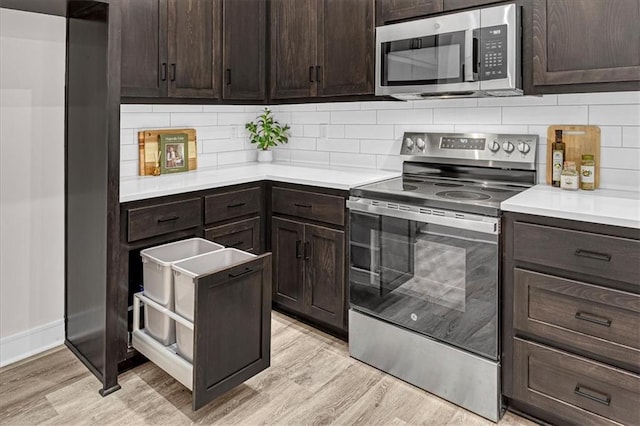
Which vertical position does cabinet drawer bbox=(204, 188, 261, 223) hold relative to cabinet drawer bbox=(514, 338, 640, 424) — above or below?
above

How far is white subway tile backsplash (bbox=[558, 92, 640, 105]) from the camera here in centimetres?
211

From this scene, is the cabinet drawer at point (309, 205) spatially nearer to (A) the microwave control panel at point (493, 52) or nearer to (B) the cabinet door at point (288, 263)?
(B) the cabinet door at point (288, 263)

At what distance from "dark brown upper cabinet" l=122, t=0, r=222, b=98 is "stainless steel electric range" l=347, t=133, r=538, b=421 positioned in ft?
4.18

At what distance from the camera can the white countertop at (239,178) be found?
7.85 feet

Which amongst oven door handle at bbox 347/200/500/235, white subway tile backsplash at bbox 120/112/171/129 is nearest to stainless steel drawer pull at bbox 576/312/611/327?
oven door handle at bbox 347/200/500/235

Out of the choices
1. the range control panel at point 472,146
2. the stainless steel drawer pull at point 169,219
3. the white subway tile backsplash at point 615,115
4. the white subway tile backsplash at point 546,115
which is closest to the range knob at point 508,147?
the range control panel at point 472,146

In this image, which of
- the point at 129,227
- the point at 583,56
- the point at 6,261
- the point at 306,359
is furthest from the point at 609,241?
the point at 6,261

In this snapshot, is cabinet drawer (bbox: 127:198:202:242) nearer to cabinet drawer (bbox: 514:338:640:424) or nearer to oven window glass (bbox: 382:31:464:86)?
oven window glass (bbox: 382:31:464:86)

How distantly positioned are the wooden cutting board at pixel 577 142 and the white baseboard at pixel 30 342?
9.28ft

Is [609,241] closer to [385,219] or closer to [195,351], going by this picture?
[385,219]

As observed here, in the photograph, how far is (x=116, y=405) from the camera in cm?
208

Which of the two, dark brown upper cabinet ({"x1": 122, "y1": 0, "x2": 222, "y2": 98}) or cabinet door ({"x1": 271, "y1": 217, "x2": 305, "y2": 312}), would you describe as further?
cabinet door ({"x1": 271, "y1": 217, "x2": 305, "y2": 312})

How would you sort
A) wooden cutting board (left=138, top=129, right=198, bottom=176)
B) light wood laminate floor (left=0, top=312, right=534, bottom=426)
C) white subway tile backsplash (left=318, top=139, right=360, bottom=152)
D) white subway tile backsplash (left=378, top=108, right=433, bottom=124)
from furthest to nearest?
white subway tile backsplash (left=318, top=139, right=360, bottom=152), wooden cutting board (left=138, top=129, right=198, bottom=176), white subway tile backsplash (left=378, top=108, right=433, bottom=124), light wood laminate floor (left=0, top=312, right=534, bottom=426)

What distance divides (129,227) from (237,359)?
83cm
